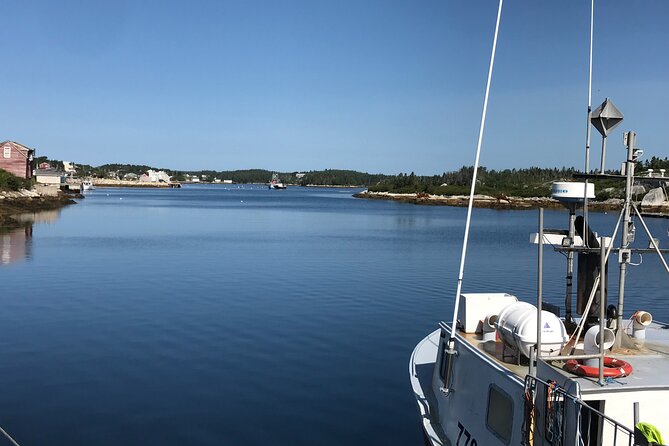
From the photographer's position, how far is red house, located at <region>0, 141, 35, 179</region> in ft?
383

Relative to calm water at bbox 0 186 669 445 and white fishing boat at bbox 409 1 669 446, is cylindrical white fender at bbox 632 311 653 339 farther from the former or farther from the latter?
Answer: calm water at bbox 0 186 669 445

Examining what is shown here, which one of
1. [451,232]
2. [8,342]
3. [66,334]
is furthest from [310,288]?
[451,232]

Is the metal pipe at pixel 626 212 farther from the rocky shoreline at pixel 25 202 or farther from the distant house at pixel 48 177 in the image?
the distant house at pixel 48 177

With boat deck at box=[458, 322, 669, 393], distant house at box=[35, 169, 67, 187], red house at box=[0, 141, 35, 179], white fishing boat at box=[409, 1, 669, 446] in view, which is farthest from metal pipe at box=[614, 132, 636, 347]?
distant house at box=[35, 169, 67, 187]

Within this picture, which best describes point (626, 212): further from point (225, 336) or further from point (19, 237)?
point (19, 237)

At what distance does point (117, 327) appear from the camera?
83.5ft

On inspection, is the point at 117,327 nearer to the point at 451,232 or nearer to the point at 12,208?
the point at 451,232

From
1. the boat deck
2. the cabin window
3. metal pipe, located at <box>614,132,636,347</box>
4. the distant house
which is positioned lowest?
the cabin window

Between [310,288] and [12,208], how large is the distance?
74.8 metres

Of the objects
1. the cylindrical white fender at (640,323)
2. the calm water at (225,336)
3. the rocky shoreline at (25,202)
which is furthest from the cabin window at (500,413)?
the rocky shoreline at (25,202)

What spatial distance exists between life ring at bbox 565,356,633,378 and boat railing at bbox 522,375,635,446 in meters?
0.49

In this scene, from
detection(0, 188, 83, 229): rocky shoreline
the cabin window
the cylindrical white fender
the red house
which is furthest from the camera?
the red house

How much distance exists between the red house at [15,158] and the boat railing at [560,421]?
124585 mm

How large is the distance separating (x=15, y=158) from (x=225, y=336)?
113 meters
